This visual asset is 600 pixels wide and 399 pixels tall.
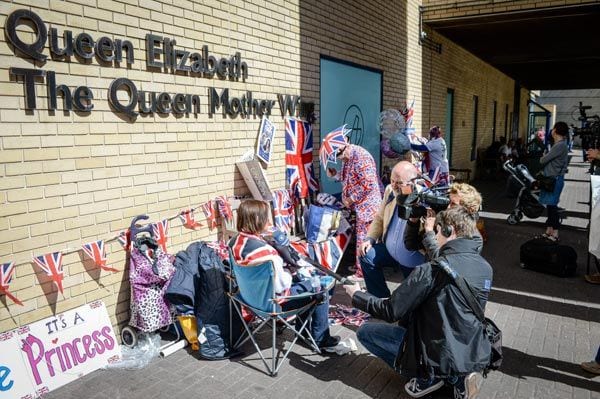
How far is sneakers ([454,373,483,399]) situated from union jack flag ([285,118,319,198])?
3535 millimetres

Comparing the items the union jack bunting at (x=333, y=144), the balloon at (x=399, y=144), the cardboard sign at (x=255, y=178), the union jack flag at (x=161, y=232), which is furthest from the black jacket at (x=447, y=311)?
the balloon at (x=399, y=144)

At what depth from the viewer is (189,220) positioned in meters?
4.70

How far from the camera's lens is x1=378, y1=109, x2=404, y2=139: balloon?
27.9 ft

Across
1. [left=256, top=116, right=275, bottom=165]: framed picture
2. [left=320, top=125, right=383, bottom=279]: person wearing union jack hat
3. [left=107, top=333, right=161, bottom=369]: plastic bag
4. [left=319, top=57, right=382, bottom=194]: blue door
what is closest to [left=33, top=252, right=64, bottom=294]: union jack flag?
[left=107, top=333, right=161, bottom=369]: plastic bag

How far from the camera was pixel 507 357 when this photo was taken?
3.98 metres

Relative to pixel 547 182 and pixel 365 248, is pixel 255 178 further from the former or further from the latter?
pixel 547 182

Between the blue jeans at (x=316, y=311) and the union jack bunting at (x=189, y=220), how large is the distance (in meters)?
1.41

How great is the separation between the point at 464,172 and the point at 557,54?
18.0 ft

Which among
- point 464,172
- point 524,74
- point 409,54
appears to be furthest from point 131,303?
point 524,74

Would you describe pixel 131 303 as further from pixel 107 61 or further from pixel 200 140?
pixel 107 61

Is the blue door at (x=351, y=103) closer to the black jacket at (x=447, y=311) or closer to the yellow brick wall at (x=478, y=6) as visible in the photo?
the yellow brick wall at (x=478, y=6)

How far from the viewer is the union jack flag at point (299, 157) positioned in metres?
6.09

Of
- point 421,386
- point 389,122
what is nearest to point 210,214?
point 421,386

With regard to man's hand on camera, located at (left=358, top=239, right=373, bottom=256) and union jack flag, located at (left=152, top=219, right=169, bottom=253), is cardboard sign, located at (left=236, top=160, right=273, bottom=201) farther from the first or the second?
man's hand on camera, located at (left=358, top=239, right=373, bottom=256)
